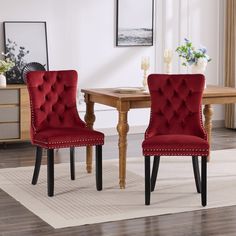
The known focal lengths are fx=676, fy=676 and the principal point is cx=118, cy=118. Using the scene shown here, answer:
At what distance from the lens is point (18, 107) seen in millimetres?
7391

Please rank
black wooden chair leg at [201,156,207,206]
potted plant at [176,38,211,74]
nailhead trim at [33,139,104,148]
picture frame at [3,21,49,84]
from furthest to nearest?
1. picture frame at [3,21,49,84]
2. potted plant at [176,38,211,74]
3. nailhead trim at [33,139,104,148]
4. black wooden chair leg at [201,156,207,206]

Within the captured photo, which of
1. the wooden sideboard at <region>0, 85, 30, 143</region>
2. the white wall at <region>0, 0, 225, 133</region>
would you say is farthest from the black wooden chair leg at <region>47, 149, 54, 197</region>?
the white wall at <region>0, 0, 225, 133</region>

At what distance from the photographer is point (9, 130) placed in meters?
7.39

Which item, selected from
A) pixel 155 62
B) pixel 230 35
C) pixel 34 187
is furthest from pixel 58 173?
pixel 230 35

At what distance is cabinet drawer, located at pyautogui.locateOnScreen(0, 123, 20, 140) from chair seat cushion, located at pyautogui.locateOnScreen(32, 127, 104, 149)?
76.2 inches

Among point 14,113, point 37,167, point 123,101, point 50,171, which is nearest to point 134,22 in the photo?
point 14,113

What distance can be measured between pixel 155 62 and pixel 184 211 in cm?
400

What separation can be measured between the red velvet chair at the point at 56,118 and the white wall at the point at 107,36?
7.02 ft

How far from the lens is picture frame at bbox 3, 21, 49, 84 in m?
7.68

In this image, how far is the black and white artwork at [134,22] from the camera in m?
8.30

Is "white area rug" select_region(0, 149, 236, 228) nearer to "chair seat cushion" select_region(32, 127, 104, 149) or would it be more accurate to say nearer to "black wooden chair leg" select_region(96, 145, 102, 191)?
"black wooden chair leg" select_region(96, 145, 102, 191)

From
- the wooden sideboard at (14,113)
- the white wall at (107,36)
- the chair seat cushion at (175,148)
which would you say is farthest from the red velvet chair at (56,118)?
the white wall at (107,36)

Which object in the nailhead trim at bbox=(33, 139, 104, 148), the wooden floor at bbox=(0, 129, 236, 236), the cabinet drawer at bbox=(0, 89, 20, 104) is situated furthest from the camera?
the cabinet drawer at bbox=(0, 89, 20, 104)

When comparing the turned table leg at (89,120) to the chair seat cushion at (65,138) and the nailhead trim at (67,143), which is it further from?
the nailhead trim at (67,143)
